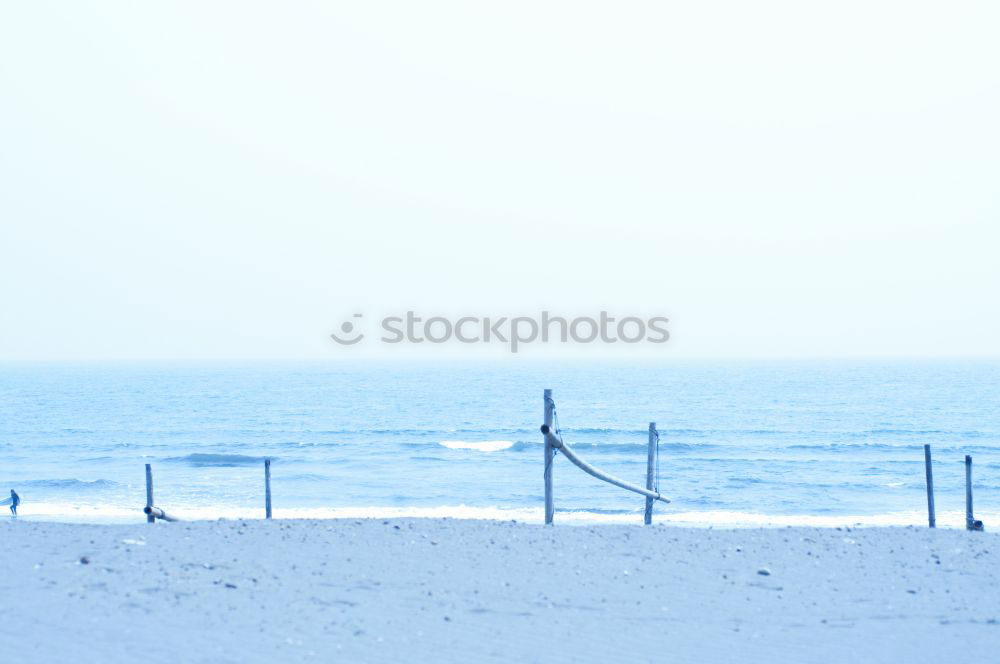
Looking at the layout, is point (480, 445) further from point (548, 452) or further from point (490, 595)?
point (490, 595)

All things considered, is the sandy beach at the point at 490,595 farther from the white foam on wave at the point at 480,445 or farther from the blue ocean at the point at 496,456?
the white foam on wave at the point at 480,445

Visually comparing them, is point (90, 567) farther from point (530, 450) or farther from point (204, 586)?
point (530, 450)

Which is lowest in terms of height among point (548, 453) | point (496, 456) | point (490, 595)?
point (496, 456)

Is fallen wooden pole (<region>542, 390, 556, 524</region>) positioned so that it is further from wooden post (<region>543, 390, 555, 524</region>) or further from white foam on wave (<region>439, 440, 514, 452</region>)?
white foam on wave (<region>439, 440, 514, 452</region>)

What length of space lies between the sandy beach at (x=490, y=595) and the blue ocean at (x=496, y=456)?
36.9ft

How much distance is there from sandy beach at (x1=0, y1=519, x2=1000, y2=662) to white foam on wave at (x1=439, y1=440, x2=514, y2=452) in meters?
28.7

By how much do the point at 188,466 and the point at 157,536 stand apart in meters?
25.6

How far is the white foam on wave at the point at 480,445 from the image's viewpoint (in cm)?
3994

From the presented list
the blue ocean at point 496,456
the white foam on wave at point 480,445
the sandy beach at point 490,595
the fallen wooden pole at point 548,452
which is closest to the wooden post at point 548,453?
the fallen wooden pole at point 548,452

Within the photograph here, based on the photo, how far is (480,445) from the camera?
135ft

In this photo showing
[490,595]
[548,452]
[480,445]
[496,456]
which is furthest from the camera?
[480,445]

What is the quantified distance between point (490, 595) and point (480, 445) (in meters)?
33.2

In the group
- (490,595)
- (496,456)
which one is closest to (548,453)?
(490,595)

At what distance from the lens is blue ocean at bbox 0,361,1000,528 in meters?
25.1
